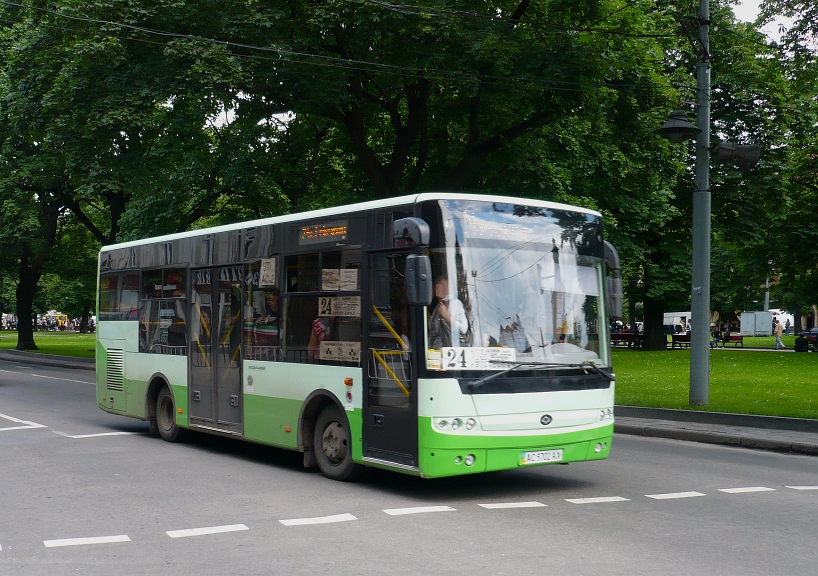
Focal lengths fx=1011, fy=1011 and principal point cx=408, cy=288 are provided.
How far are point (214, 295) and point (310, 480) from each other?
130 inches

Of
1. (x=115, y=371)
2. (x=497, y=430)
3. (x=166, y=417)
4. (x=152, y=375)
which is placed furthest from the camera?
(x=115, y=371)

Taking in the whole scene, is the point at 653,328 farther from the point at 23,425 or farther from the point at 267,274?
the point at 267,274

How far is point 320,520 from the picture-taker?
8.23 m

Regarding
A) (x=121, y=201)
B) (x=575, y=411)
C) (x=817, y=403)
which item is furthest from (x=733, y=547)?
(x=121, y=201)

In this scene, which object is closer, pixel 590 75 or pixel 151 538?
pixel 151 538

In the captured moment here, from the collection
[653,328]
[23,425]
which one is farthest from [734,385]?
[653,328]

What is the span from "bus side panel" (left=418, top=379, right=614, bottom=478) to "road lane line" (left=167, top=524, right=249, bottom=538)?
6.14 feet

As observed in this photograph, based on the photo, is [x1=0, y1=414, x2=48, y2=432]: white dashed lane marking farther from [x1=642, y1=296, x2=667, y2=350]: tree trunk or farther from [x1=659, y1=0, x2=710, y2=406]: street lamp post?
[x1=642, y1=296, x2=667, y2=350]: tree trunk

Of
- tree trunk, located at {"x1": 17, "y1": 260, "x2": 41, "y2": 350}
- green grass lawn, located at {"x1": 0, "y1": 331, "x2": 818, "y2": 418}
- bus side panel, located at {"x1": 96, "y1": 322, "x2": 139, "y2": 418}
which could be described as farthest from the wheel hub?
tree trunk, located at {"x1": 17, "y1": 260, "x2": 41, "y2": 350}

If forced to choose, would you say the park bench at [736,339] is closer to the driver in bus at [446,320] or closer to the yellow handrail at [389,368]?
Answer: the yellow handrail at [389,368]

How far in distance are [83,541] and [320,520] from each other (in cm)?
185

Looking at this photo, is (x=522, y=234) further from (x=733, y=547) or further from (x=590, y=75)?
(x=590, y=75)

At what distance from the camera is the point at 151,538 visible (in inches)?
299

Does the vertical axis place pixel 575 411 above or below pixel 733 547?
above
